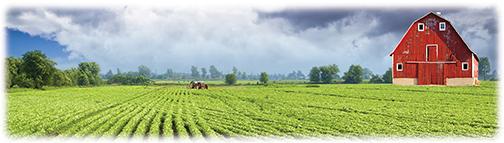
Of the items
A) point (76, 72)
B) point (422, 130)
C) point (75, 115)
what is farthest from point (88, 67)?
point (422, 130)

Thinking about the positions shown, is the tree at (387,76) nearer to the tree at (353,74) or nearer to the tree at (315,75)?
the tree at (353,74)

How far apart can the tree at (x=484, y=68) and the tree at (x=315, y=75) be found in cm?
302

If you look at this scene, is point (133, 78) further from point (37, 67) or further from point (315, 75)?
point (315, 75)

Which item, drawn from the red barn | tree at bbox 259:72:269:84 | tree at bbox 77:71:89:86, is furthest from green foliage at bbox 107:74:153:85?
the red barn

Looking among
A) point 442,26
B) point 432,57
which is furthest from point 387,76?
point 442,26

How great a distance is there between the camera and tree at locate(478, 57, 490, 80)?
861 centimetres

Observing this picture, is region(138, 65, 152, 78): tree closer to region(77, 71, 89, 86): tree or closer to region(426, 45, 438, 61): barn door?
region(77, 71, 89, 86): tree

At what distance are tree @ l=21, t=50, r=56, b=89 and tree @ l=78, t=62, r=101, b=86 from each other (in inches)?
18.1

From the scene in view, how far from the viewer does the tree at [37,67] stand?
7.78m

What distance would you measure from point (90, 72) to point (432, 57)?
242 inches

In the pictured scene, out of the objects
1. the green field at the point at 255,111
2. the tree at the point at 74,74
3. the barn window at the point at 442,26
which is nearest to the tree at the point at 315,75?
the green field at the point at 255,111

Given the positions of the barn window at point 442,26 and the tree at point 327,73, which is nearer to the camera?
the tree at point 327,73

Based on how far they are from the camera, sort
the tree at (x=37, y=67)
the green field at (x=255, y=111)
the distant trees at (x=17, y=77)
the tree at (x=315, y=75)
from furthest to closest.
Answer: the distant trees at (x=17, y=77) → the tree at (x=315, y=75) → the tree at (x=37, y=67) → the green field at (x=255, y=111)

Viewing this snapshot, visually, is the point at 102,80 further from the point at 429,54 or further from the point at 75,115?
the point at 429,54
